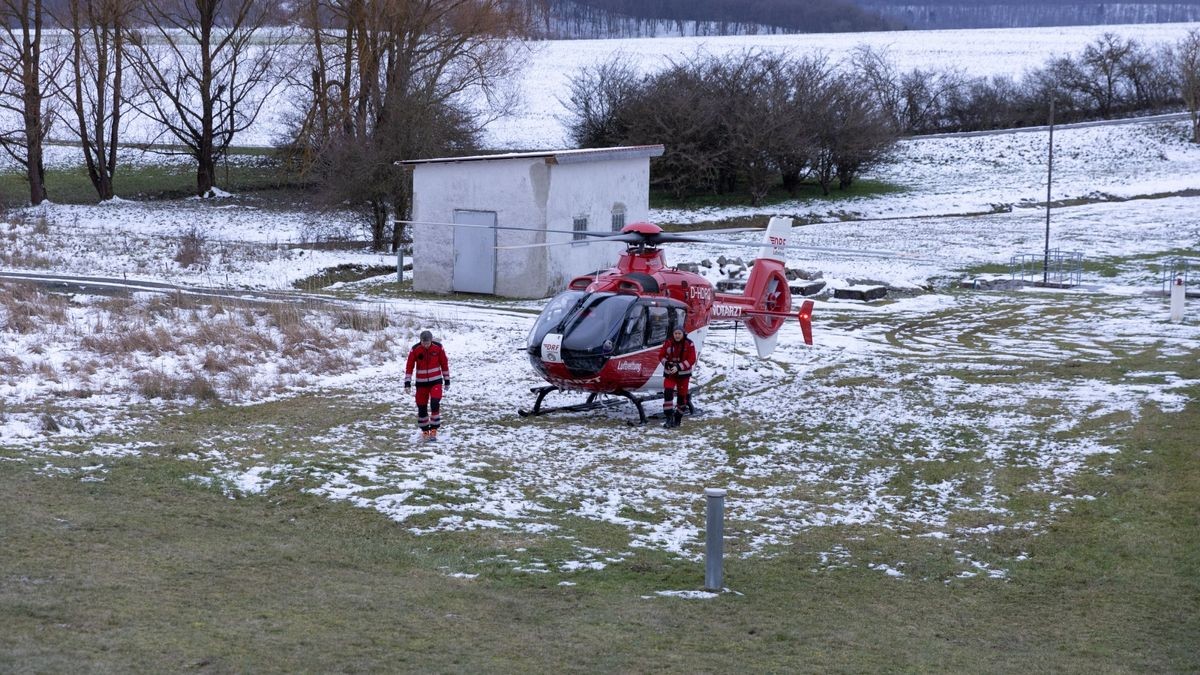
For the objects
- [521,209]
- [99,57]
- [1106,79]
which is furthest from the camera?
[1106,79]

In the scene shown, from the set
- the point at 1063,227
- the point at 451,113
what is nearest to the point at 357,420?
the point at 451,113

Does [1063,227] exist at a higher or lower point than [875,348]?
higher

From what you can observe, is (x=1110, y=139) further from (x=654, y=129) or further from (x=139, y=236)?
(x=139, y=236)

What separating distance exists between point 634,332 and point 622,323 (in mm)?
284

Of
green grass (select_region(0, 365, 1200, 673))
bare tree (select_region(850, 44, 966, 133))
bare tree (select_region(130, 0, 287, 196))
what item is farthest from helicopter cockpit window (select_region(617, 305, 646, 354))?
bare tree (select_region(850, 44, 966, 133))

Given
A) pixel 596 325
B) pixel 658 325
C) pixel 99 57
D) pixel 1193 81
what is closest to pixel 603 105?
pixel 99 57

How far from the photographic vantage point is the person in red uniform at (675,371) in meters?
16.7

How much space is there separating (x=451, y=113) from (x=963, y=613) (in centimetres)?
3551

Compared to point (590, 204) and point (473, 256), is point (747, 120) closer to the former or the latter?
point (590, 204)

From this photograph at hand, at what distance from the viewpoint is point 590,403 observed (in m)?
17.7

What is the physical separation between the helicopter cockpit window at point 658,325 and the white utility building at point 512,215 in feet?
35.6

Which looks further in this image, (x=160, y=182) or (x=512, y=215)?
(x=160, y=182)

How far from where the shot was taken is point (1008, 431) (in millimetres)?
16453

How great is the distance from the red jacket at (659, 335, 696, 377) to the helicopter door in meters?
12.9
